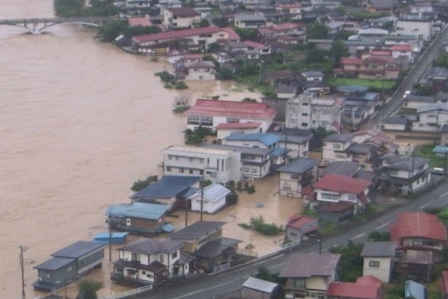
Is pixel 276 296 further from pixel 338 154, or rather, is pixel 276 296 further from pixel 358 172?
pixel 338 154

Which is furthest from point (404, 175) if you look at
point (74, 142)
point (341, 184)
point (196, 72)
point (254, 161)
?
point (196, 72)

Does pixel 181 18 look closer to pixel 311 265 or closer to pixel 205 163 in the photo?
pixel 205 163

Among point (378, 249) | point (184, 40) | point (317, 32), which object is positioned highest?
point (317, 32)

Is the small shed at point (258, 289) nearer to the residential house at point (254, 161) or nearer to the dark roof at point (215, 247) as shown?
the dark roof at point (215, 247)

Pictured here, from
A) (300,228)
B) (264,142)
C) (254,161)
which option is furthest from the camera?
(264,142)

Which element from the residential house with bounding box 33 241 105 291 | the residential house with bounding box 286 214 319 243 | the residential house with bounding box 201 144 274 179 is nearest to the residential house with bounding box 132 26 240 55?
the residential house with bounding box 201 144 274 179

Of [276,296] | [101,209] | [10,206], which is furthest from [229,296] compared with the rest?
[10,206]
